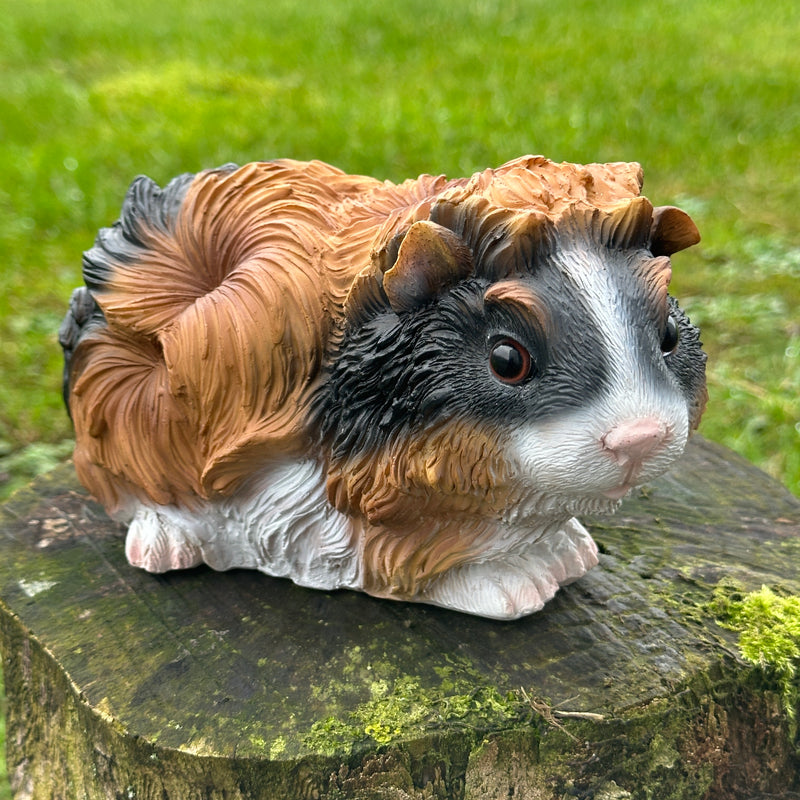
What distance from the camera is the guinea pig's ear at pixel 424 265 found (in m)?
1.45

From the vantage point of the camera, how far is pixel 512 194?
1.50m

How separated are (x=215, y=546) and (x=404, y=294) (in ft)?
2.67

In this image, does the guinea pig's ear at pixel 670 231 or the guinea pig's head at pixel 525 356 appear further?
the guinea pig's ear at pixel 670 231

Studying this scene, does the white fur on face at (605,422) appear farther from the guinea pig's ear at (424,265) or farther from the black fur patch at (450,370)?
the guinea pig's ear at (424,265)

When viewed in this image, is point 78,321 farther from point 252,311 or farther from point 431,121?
point 431,121

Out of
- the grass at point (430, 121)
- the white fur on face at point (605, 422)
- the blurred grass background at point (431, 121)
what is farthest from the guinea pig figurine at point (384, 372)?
the grass at point (430, 121)

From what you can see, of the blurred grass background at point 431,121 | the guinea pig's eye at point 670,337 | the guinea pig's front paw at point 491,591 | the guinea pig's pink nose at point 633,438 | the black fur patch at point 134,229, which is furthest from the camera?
the blurred grass background at point 431,121

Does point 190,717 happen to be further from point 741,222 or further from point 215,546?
point 741,222

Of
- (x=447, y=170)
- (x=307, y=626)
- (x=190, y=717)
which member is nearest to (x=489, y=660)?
(x=307, y=626)

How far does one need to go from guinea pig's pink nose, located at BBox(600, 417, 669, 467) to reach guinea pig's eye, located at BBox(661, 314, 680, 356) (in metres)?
0.19

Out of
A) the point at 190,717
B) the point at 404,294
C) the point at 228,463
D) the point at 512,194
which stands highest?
the point at 512,194

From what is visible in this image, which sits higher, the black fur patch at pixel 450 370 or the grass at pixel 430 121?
the black fur patch at pixel 450 370

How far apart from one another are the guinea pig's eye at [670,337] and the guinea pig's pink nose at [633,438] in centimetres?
19

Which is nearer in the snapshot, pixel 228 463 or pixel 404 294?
pixel 404 294
